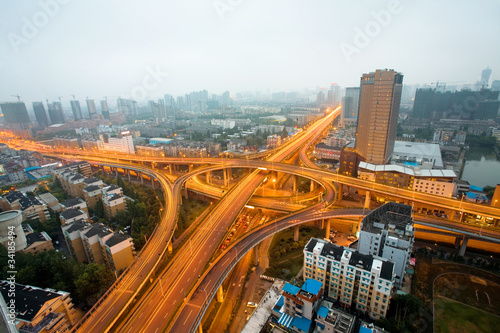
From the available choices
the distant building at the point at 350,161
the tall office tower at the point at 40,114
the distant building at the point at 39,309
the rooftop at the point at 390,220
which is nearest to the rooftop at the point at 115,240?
the distant building at the point at 39,309

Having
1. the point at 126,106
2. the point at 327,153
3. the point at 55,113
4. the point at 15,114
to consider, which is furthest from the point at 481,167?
the point at 126,106

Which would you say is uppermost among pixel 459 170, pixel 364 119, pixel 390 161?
pixel 364 119

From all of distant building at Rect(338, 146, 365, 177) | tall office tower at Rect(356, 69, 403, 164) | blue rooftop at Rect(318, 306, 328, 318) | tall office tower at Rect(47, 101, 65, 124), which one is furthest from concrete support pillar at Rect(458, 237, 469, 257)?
tall office tower at Rect(47, 101, 65, 124)

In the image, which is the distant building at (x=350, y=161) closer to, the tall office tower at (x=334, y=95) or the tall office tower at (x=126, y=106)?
the tall office tower at (x=126, y=106)

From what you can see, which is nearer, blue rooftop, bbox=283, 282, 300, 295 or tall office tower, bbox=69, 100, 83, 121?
blue rooftop, bbox=283, 282, 300, 295

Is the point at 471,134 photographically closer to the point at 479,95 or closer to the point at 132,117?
the point at 479,95

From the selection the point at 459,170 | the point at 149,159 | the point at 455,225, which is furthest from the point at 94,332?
the point at 459,170

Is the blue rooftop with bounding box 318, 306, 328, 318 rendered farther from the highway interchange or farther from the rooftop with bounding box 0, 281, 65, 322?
the rooftop with bounding box 0, 281, 65, 322
